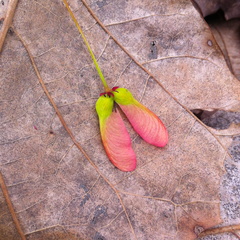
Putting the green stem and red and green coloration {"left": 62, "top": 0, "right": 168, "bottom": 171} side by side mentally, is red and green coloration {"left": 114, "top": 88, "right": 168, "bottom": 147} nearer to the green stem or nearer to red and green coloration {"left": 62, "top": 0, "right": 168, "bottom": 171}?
red and green coloration {"left": 62, "top": 0, "right": 168, "bottom": 171}

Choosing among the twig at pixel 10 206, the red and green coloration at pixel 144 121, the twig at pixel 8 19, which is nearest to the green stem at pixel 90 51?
the red and green coloration at pixel 144 121

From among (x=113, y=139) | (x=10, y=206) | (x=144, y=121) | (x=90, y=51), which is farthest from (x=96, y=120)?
(x=10, y=206)

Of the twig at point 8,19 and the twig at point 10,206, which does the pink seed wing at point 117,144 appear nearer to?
the twig at point 10,206

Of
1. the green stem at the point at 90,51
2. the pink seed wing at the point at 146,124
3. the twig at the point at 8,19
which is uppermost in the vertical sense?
the twig at the point at 8,19

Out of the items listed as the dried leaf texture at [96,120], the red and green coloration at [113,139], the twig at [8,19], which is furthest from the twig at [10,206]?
the twig at [8,19]

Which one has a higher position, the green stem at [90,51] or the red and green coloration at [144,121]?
the green stem at [90,51]

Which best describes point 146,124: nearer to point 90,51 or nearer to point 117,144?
point 117,144

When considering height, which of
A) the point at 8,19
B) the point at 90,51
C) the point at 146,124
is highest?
the point at 8,19
